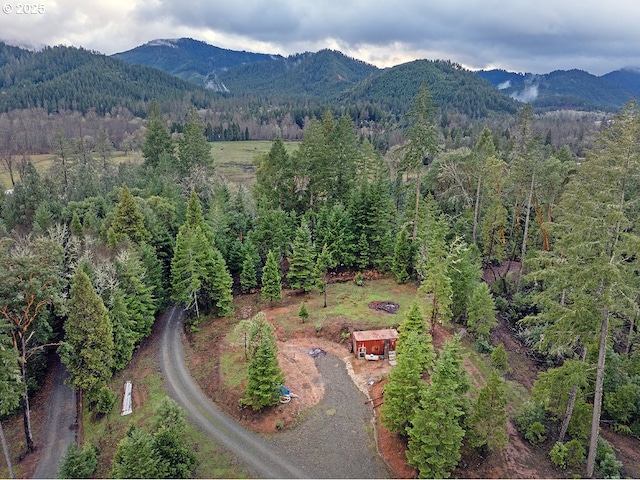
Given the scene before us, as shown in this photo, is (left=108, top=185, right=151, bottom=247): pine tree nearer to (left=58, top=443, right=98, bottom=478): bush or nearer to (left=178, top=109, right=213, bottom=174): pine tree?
(left=178, top=109, right=213, bottom=174): pine tree

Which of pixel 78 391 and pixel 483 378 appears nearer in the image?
pixel 483 378

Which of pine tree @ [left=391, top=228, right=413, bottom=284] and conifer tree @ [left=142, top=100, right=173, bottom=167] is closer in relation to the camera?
pine tree @ [left=391, top=228, right=413, bottom=284]

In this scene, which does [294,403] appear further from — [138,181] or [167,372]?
[138,181]

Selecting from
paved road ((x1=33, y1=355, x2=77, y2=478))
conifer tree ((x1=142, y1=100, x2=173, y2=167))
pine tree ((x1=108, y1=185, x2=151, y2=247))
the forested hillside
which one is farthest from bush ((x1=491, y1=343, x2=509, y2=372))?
conifer tree ((x1=142, y1=100, x2=173, y2=167))

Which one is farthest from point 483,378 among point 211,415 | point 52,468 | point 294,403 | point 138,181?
point 138,181

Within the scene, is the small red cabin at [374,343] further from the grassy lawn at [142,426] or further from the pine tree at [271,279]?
the grassy lawn at [142,426]

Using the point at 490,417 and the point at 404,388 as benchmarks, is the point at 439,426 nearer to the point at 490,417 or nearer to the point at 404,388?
the point at 404,388
